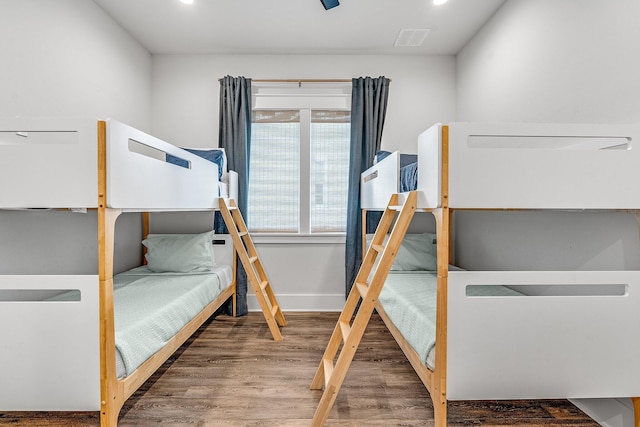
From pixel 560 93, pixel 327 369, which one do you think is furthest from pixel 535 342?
pixel 560 93

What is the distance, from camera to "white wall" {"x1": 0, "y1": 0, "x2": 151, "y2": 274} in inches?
77.5

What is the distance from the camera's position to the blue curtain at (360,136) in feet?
10.7

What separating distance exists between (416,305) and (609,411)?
3.36 feet

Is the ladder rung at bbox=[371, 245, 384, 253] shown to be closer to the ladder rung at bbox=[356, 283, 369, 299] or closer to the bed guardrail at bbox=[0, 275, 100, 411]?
the ladder rung at bbox=[356, 283, 369, 299]

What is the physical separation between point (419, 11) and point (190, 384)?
307 cm

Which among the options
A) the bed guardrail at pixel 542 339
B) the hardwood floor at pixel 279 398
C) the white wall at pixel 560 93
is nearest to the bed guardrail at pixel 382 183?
the bed guardrail at pixel 542 339

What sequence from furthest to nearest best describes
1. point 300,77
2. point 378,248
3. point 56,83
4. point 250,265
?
point 300,77
point 250,265
point 56,83
point 378,248

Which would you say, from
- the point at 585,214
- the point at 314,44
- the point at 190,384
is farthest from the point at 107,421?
the point at 314,44

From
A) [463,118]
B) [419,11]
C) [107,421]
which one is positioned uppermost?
[419,11]

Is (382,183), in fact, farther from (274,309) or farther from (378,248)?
(274,309)

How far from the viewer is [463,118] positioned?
326 cm

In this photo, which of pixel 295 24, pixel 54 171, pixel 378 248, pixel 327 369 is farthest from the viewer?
pixel 295 24

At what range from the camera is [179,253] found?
2.92 m

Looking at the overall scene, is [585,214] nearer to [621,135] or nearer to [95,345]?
[621,135]
